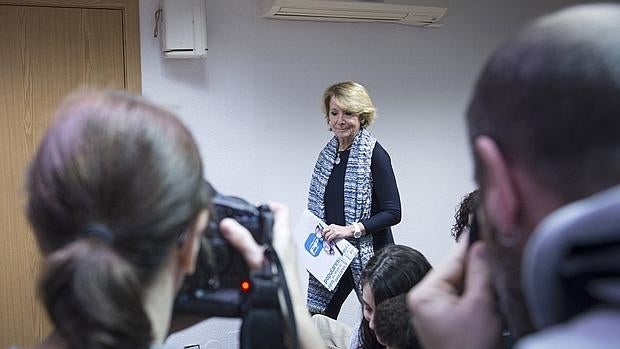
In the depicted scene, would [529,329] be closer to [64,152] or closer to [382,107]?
[64,152]

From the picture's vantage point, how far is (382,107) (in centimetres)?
355

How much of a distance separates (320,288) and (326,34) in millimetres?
1347

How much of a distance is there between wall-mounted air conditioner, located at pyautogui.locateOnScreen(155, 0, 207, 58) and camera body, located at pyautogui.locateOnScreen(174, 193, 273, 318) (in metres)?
2.24

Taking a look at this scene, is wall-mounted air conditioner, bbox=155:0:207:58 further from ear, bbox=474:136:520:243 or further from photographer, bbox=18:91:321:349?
ear, bbox=474:136:520:243

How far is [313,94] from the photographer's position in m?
3.42

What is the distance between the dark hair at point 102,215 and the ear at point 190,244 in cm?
4

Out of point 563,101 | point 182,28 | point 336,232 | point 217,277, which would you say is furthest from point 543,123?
point 182,28

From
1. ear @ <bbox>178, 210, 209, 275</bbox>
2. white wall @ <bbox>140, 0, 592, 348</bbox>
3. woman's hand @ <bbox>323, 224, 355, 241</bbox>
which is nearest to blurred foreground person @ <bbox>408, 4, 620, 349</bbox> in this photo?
ear @ <bbox>178, 210, 209, 275</bbox>

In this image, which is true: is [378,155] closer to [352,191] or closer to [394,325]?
[352,191]

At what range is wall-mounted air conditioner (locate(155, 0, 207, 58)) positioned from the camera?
300 centimetres

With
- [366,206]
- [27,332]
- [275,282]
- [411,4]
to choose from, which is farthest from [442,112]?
[275,282]

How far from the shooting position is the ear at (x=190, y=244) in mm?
697

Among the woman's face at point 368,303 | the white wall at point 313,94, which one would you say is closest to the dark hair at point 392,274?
the woman's face at point 368,303

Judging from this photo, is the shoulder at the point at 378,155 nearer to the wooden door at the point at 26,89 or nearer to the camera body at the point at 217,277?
the wooden door at the point at 26,89
